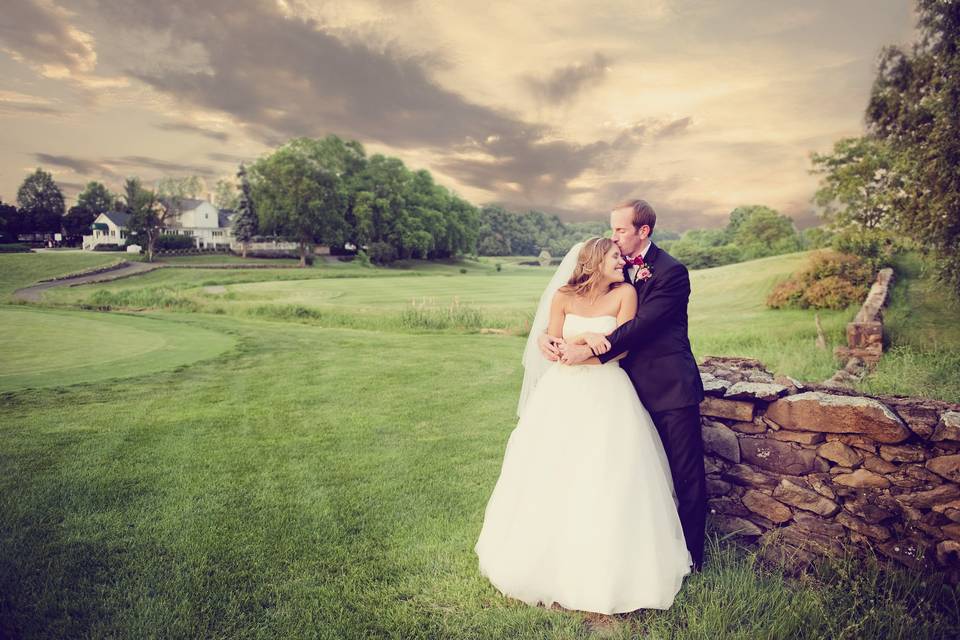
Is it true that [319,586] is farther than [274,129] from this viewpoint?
No

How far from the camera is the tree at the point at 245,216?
169 ft

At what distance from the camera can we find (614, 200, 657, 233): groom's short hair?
3.57m

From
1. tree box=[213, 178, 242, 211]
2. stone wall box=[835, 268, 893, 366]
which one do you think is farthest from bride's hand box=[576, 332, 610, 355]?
tree box=[213, 178, 242, 211]

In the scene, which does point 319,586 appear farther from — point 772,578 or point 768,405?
point 768,405

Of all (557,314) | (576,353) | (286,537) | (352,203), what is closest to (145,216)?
(352,203)

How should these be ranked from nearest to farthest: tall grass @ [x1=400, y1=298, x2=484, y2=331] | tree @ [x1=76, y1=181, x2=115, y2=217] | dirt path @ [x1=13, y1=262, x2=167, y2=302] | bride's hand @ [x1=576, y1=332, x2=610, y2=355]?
bride's hand @ [x1=576, y1=332, x2=610, y2=355] → tall grass @ [x1=400, y1=298, x2=484, y2=331] → dirt path @ [x1=13, y1=262, x2=167, y2=302] → tree @ [x1=76, y1=181, x2=115, y2=217]

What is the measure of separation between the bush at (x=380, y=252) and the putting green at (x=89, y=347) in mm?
39736

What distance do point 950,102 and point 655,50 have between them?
9.80m

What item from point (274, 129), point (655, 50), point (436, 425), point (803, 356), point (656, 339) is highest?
point (274, 129)

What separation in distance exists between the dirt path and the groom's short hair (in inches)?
986

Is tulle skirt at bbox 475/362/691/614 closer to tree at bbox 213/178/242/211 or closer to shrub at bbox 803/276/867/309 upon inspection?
shrub at bbox 803/276/867/309

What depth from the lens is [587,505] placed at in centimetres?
309

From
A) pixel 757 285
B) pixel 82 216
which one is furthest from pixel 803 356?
pixel 82 216

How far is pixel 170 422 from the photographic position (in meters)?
6.75
